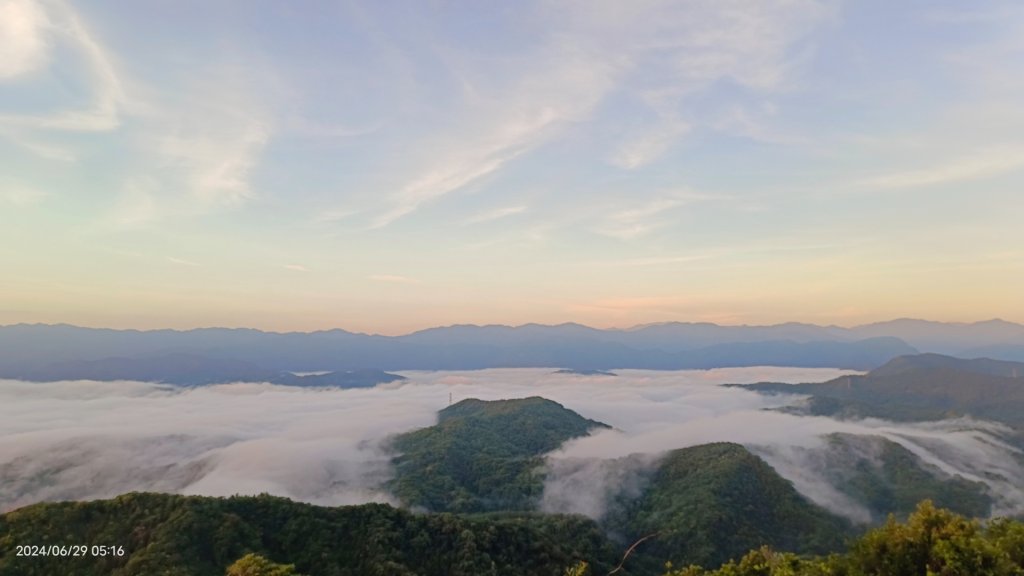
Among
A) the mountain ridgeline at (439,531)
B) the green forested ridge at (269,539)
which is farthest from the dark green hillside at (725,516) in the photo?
the green forested ridge at (269,539)

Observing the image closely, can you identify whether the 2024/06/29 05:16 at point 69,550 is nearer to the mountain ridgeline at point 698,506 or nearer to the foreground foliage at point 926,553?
the foreground foliage at point 926,553

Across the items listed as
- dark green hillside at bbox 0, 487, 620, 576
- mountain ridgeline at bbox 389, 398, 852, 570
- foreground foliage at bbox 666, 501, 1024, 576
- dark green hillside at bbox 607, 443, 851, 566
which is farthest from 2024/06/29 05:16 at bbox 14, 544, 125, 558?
dark green hillside at bbox 607, 443, 851, 566

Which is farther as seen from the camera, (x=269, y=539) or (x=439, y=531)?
(x=439, y=531)

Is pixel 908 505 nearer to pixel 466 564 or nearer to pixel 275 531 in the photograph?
pixel 466 564

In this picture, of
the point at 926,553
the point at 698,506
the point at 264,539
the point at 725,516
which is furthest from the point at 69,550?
the point at 725,516

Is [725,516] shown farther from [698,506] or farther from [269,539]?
[269,539]

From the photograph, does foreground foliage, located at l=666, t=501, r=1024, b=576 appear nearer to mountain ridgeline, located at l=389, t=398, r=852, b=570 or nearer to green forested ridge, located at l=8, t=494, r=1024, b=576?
green forested ridge, located at l=8, t=494, r=1024, b=576
